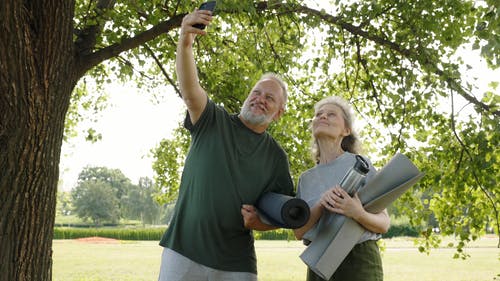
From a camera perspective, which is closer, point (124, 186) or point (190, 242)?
point (190, 242)

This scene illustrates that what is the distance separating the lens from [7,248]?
4.12 meters

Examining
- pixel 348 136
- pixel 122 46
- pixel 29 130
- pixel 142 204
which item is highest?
pixel 142 204

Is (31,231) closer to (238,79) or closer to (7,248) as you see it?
(7,248)

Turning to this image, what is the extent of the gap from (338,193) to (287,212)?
0.92ft

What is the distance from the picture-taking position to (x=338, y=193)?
113 inches

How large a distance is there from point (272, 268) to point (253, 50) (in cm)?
1613

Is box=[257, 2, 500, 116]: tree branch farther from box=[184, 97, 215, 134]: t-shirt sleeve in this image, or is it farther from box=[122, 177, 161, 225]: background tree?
box=[122, 177, 161, 225]: background tree

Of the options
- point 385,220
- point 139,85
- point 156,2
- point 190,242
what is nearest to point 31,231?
point 190,242

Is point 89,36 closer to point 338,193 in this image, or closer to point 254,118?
point 254,118

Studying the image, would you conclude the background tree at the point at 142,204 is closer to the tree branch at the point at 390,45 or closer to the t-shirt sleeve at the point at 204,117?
the tree branch at the point at 390,45

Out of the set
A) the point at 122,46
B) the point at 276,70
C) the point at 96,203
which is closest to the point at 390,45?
the point at 276,70

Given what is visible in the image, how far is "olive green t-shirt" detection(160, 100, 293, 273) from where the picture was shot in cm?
295

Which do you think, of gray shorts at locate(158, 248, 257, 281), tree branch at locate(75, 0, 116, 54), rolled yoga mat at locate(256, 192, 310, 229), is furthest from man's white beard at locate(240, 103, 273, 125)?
tree branch at locate(75, 0, 116, 54)

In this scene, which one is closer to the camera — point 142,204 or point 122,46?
point 122,46
